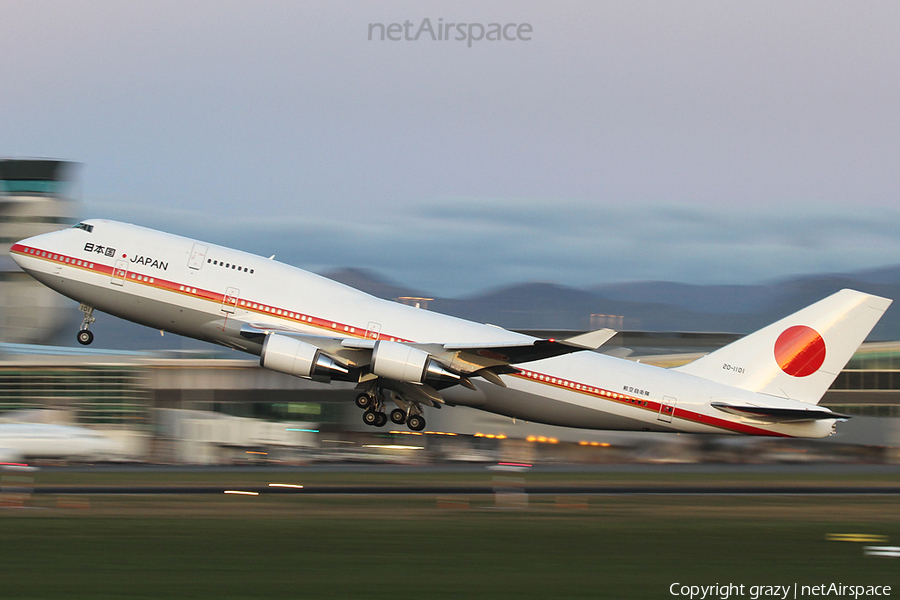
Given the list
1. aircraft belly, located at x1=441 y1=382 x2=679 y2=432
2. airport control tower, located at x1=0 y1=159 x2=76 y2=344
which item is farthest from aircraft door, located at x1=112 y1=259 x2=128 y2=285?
airport control tower, located at x1=0 y1=159 x2=76 y2=344

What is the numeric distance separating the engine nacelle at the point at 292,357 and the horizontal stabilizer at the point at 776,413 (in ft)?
52.8

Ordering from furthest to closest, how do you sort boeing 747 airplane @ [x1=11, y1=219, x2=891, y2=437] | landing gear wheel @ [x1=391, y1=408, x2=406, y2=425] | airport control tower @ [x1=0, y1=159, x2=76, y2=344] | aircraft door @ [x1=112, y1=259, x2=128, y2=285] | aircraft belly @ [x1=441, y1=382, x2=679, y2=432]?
1. airport control tower @ [x1=0, y1=159, x2=76, y2=344]
2. landing gear wheel @ [x1=391, y1=408, x2=406, y2=425]
3. aircraft belly @ [x1=441, y1=382, x2=679, y2=432]
4. aircraft door @ [x1=112, y1=259, x2=128, y2=285]
5. boeing 747 airplane @ [x1=11, y1=219, x2=891, y2=437]

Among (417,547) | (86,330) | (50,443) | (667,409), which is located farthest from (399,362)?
(50,443)

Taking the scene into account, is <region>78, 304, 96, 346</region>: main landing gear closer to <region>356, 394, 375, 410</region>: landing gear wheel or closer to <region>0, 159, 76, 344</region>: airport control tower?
<region>356, 394, 375, 410</region>: landing gear wheel

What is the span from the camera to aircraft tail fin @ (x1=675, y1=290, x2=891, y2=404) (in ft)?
129

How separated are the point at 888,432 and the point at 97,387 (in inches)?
1817

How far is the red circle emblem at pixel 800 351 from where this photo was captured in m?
39.3

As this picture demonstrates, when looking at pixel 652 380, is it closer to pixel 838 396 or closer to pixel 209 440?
pixel 209 440

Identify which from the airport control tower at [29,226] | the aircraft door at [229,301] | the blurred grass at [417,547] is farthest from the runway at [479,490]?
the airport control tower at [29,226]

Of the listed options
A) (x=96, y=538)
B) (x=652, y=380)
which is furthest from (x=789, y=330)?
(x=96, y=538)

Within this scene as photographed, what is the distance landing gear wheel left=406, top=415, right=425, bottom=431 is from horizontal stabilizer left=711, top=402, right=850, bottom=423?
1179cm

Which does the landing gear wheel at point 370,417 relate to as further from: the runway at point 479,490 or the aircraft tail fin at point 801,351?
the aircraft tail fin at point 801,351

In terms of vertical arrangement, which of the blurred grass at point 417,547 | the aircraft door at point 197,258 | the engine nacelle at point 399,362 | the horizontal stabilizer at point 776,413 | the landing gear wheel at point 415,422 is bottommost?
the blurred grass at point 417,547

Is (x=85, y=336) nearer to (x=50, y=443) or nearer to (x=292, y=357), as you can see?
(x=50, y=443)
